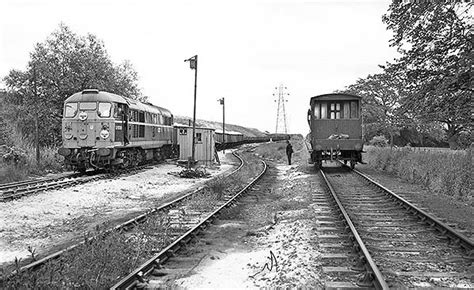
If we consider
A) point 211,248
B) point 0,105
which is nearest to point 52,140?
point 0,105

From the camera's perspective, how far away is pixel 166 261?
6.27 meters

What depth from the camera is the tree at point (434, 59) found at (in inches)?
481

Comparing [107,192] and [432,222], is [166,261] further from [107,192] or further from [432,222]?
[107,192]

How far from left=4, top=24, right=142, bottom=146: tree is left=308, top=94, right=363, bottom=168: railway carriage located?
18.5 meters

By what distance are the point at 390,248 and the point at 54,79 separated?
30.0m

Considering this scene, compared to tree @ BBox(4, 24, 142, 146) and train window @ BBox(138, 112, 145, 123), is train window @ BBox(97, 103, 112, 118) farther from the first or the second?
tree @ BBox(4, 24, 142, 146)

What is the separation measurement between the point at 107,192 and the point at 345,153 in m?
11.2

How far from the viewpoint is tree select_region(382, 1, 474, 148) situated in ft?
40.1

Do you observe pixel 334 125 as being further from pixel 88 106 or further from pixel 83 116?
pixel 83 116

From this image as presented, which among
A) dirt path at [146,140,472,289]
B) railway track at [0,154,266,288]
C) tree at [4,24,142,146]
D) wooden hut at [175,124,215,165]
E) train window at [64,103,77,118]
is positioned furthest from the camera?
tree at [4,24,142,146]

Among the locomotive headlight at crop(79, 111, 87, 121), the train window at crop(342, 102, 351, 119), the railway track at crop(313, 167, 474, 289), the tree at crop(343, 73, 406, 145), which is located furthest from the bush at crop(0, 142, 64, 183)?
the tree at crop(343, 73, 406, 145)

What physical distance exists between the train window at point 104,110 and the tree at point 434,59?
1104cm

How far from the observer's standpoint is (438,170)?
49.4ft

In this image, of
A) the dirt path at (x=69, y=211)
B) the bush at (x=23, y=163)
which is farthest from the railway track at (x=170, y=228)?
the bush at (x=23, y=163)
